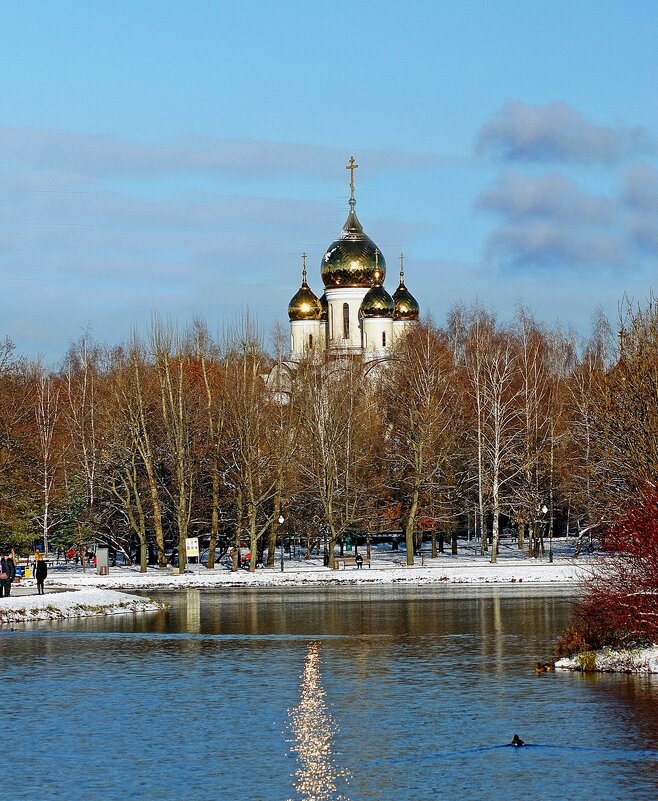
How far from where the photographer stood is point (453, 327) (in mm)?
118375

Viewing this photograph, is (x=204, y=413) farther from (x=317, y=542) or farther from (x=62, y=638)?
(x=62, y=638)

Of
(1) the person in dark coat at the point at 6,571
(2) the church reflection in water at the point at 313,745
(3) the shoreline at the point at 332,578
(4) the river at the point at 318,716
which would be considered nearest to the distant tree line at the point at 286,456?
(3) the shoreline at the point at 332,578

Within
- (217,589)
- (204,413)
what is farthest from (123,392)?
(217,589)

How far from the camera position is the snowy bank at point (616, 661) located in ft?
82.3

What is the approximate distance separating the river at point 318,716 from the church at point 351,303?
68.1 meters

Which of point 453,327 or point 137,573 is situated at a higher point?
point 453,327

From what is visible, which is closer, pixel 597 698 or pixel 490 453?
pixel 597 698

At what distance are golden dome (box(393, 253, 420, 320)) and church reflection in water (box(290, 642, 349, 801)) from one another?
81494 millimetres

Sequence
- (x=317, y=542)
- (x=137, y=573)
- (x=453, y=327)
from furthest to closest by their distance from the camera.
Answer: (x=453, y=327)
(x=317, y=542)
(x=137, y=573)

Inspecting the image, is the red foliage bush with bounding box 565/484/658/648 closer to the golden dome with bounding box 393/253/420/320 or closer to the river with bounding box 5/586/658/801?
the river with bounding box 5/586/658/801

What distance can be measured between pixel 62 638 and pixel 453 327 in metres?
86.7

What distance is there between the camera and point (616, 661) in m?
25.3

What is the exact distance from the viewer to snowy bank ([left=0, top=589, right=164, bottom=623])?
38.8 meters

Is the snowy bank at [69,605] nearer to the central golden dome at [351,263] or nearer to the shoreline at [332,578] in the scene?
the shoreline at [332,578]
